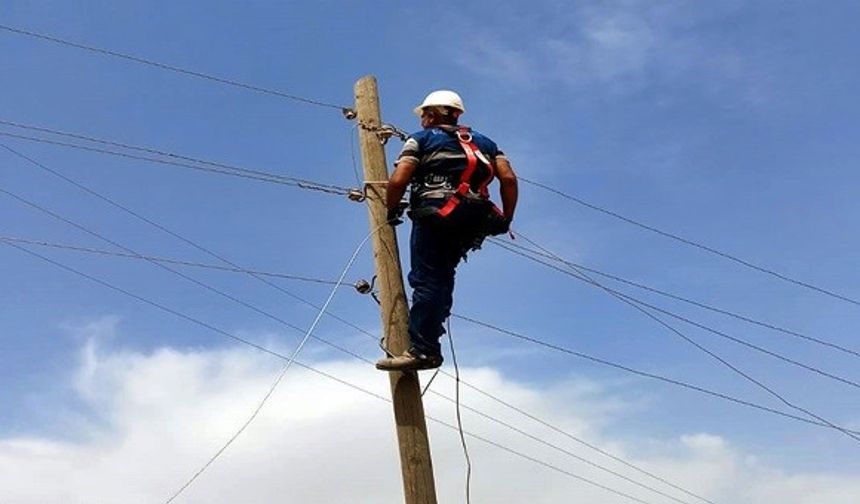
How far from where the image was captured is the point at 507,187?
7.04 metres

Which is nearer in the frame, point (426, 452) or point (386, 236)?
point (426, 452)

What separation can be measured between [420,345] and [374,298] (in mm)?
758

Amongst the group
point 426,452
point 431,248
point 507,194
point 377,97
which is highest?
point 377,97

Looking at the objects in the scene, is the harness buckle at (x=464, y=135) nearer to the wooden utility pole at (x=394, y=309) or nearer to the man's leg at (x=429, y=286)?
the man's leg at (x=429, y=286)

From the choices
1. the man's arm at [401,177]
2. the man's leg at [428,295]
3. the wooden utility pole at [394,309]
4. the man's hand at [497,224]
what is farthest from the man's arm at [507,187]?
the wooden utility pole at [394,309]

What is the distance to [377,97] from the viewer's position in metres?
7.99

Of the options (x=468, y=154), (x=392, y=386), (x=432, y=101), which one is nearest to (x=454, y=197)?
(x=468, y=154)

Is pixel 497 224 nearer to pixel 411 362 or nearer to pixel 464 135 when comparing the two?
pixel 464 135

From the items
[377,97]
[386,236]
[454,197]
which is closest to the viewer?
[454,197]

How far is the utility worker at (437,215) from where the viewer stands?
6.76 metres

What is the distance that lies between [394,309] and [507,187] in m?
1.11

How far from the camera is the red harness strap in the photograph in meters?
6.72

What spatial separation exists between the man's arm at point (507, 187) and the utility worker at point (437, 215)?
72 mm

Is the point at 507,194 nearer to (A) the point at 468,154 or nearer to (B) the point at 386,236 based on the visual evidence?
(A) the point at 468,154
